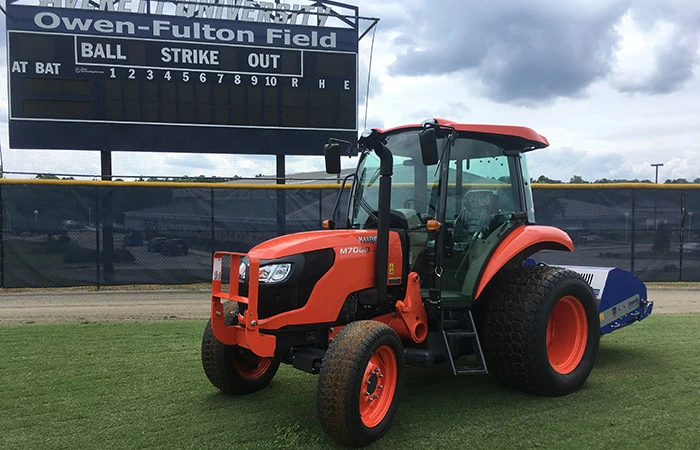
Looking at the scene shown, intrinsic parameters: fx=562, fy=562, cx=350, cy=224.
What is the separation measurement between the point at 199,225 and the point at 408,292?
7128 mm

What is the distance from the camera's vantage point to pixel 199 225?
1048 cm

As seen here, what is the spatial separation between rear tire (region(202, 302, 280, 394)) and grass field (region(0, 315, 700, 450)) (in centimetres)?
11

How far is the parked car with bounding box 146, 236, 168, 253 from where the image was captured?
10242mm

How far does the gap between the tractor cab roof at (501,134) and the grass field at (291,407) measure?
2.07m

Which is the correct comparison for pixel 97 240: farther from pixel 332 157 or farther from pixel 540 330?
pixel 540 330

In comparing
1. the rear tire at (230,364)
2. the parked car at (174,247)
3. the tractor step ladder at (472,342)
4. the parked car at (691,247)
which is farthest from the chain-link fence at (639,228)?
the rear tire at (230,364)

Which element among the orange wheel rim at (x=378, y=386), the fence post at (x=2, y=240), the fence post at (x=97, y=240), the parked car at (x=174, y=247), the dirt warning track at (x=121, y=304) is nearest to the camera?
the orange wheel rim at (x=378, y=386)

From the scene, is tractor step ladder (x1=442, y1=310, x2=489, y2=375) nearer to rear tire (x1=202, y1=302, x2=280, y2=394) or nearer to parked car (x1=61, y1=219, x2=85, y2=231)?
rear tire (x1=202, y1=302, x2=280, y2=394)

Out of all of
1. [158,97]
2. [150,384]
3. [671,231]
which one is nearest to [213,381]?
[150,384]

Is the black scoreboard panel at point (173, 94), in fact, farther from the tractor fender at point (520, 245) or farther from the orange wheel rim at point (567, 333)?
the orange wheel rim at point (567, 333)

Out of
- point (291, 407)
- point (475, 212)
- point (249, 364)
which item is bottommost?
point (291, 407)

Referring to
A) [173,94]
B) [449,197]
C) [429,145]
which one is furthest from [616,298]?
[173,94]

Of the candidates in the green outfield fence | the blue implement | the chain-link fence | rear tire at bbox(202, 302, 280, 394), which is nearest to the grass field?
rear tire at bbox(202, 302, 280, 394)

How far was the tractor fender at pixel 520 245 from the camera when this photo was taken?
4406mm
